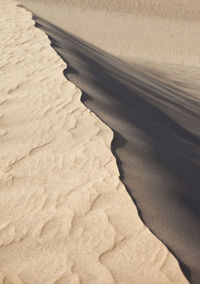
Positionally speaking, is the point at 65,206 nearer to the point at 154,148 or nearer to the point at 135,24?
the point at 154,148

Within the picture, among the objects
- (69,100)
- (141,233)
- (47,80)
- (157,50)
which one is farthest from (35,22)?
(157,50)

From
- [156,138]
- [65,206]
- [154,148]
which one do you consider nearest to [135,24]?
[156,138]

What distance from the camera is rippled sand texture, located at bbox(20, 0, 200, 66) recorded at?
18.3 m

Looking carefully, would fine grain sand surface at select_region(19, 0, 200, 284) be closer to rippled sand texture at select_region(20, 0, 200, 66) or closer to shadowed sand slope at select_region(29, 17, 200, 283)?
shadowed sand slope at select_region(29, 17, 200, 283)

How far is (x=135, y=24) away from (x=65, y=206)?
1803 cm

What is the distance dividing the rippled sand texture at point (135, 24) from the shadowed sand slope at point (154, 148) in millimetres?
10338

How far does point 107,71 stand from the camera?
7820 mm

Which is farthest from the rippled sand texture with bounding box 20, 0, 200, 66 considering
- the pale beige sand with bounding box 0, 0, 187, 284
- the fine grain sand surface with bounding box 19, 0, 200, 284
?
the pale beige sand with bounding box 0, 0, 187, 284

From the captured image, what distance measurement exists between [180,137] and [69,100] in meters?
1.32

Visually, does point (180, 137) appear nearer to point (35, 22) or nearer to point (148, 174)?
point (148, 174)

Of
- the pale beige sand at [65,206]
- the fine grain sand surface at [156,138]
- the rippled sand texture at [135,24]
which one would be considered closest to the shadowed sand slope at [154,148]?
the fine grain sand surface at [156,138]

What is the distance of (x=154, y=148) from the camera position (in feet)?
15.3

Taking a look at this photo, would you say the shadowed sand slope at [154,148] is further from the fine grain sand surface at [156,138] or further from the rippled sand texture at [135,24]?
the rippled sand texture at [135,24]

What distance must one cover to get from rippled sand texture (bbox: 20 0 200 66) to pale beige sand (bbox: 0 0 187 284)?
12.7 metres
